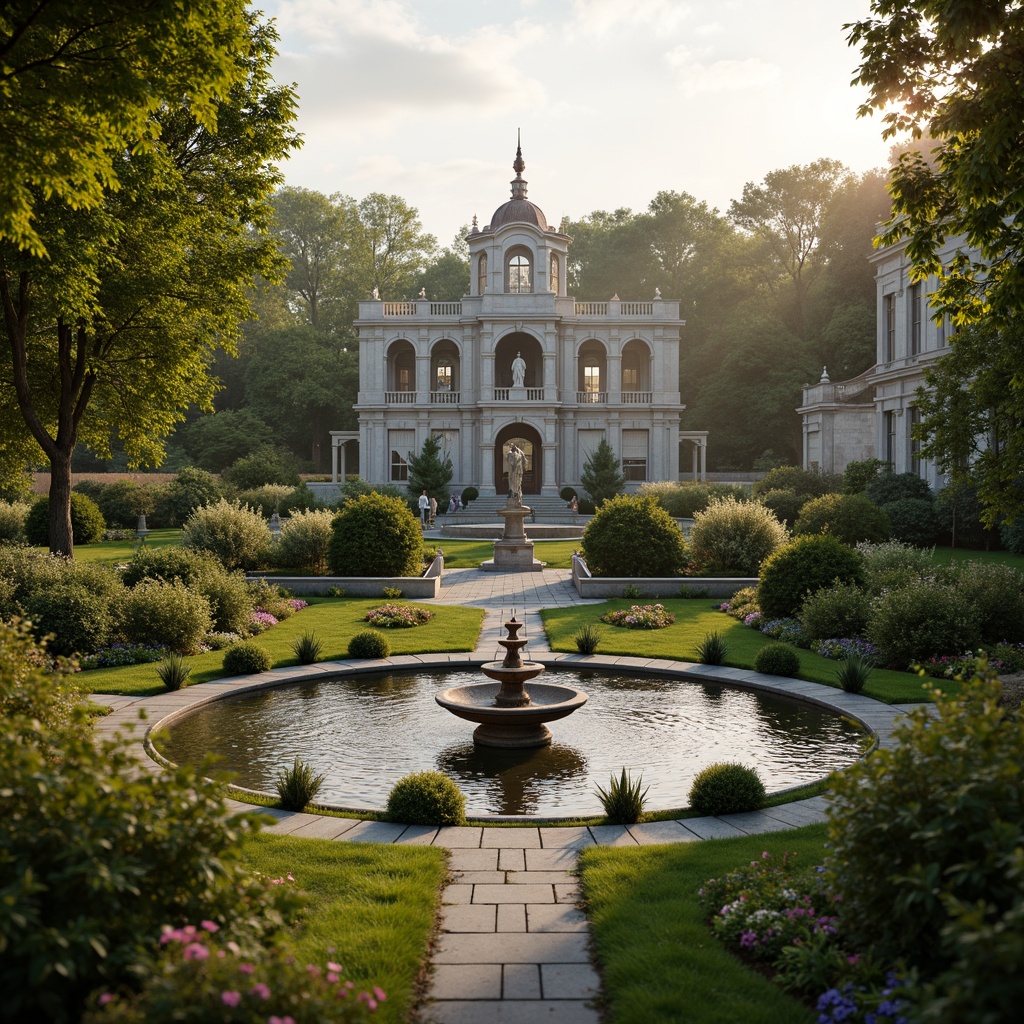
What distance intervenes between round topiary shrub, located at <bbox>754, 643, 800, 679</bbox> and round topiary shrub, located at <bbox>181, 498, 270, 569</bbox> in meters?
14.7

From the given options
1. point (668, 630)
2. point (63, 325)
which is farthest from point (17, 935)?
point (63, 325)

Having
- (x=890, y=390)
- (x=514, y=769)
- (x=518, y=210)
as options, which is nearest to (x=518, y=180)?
(x=518, y=210)

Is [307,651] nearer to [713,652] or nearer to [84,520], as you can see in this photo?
[713,652]

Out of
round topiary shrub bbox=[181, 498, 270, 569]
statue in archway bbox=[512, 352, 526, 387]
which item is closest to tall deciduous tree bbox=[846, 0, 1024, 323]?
round topiary shrub bbox=[181, 498, 270, 569]

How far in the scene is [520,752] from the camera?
395 inches

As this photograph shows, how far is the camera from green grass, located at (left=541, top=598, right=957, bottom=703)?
12469mm

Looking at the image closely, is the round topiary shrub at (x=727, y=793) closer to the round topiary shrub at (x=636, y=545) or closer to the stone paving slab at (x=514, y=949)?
the stone paving slab at (x=514, y=949)

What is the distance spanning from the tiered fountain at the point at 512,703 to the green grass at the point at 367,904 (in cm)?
312

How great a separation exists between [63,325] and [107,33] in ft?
37.2

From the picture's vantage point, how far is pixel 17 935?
10.2 feet

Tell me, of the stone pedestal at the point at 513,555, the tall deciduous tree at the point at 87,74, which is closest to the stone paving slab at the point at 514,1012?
the tall deciduous tree at the point at 87,74

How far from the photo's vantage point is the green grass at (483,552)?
1154 inches

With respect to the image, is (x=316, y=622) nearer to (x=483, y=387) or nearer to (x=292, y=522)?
(x=292, y=522)

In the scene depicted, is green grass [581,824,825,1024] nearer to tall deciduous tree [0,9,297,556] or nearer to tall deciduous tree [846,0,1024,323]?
tall deciduous tree [846,0,1024,323]
